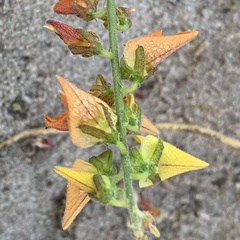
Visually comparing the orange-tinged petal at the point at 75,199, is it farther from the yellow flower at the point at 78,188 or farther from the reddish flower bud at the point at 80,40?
the reddish flower bud at the point at 80,40

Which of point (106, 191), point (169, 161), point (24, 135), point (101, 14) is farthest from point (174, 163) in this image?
point (24, 135)

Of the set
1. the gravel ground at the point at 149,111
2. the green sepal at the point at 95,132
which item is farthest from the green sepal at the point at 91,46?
the gravel ground at the point at 149,111

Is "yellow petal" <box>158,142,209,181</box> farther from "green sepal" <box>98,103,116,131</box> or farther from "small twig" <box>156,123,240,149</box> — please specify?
"small twig" <box>156,123,240,149</box>

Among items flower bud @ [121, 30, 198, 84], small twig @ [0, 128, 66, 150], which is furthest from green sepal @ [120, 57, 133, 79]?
small twig @ [0, 128, 66, 150]

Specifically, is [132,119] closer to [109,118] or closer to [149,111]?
[109,118]

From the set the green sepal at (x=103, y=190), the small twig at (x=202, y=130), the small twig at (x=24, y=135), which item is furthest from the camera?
the small twig at (x=202, y=130)
